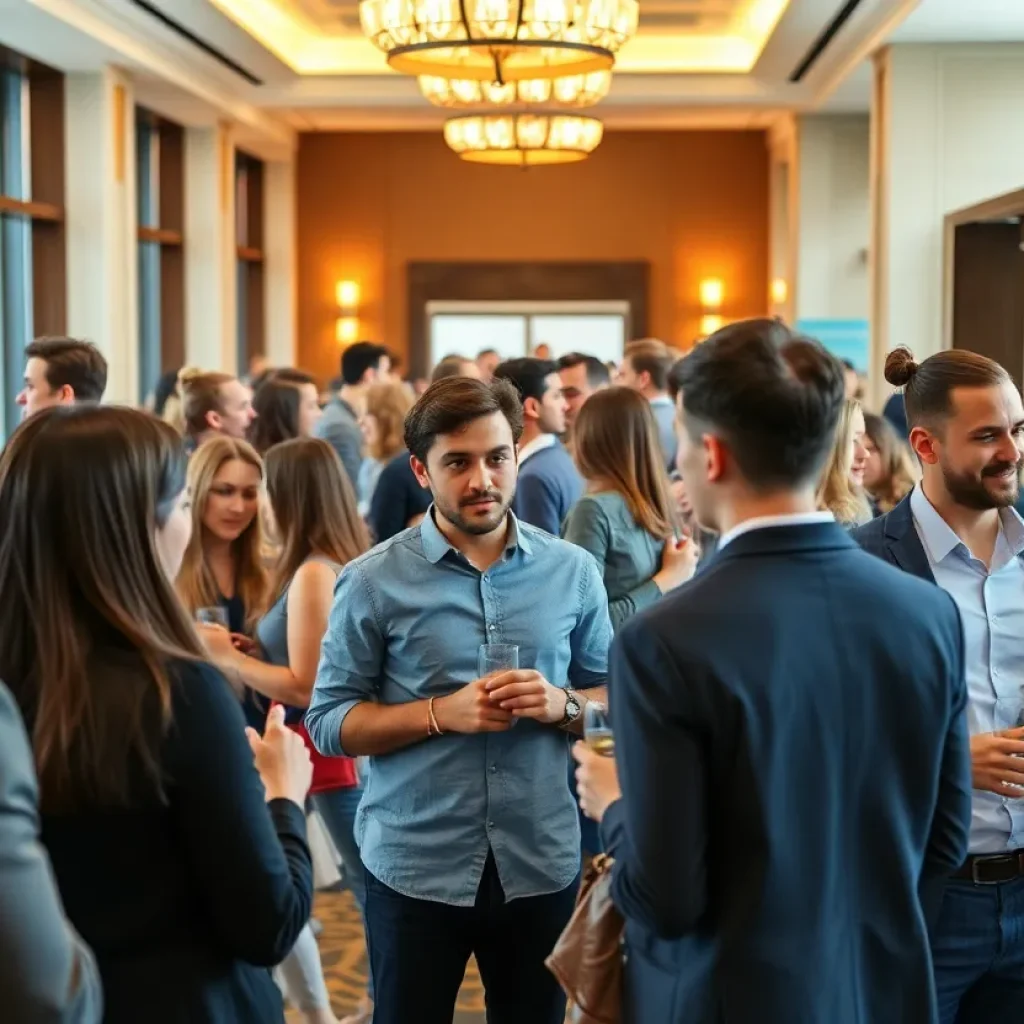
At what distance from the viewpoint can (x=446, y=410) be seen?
3.11 m

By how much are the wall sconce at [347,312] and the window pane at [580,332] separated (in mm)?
2001

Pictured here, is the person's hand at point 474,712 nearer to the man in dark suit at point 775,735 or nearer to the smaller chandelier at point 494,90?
the man in dark suit at point 775,735

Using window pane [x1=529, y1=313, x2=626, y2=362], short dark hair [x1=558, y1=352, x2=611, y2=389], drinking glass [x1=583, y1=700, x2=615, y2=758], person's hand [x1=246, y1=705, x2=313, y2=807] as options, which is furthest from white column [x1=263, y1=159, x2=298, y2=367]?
drinking glass [x1=583, y1=700, x2=615, y2=758]

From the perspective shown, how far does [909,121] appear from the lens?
1134 centimetres

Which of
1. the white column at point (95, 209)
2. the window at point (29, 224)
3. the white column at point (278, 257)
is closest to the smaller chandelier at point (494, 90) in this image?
the white column at point (95, 209)

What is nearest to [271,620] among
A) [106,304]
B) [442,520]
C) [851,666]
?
[442,520]

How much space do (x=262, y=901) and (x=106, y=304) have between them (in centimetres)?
1017

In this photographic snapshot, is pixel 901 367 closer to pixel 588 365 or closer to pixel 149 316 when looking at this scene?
pixel 588 365

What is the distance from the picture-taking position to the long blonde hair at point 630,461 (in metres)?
4.90

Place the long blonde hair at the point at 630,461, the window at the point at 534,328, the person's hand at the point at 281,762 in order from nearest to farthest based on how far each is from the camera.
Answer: the person's hand at the point at 281,762
the long blonde hair at the point at 630,461
the window at the point at 534,328

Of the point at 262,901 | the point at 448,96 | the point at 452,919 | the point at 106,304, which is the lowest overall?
the point at 452,919

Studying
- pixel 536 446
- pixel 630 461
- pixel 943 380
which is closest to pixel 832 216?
pixel 536 446

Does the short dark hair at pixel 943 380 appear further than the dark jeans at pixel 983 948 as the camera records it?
Yes

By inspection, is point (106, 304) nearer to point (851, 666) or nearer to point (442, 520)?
point (442, 520)
